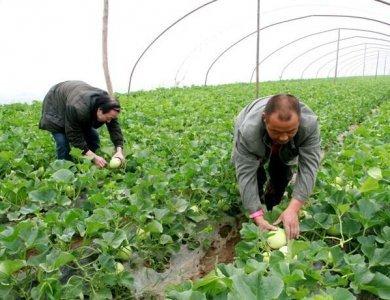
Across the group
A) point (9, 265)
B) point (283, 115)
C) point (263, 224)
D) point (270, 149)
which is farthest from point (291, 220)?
point (9, 265)

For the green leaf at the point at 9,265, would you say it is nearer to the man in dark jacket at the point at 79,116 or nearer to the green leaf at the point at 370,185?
the man in dark jacket at the point at 79,116

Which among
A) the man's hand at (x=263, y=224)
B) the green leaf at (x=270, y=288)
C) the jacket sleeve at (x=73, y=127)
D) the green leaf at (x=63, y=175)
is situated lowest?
the man's hand at (x=263, y=224)

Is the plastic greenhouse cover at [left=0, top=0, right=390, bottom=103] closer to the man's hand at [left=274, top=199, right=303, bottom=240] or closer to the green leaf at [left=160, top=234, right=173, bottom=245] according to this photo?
the green leaf at [left=160, top=234, right=173, bottom=245]

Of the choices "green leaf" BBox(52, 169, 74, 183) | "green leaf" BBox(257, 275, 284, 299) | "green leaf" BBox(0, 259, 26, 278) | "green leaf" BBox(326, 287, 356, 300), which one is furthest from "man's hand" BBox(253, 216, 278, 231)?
"green leaf" BBox(52, 169, 74, 183)

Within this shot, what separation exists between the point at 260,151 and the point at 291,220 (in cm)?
49

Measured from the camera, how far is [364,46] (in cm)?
3228

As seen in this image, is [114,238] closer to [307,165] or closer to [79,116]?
[307,165]

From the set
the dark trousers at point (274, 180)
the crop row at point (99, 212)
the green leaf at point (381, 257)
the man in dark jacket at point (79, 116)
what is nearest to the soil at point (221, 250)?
the crop row at point (99, 212)

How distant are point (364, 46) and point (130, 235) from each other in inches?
1286

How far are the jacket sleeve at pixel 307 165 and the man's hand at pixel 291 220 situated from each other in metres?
0.06

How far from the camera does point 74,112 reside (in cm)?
415

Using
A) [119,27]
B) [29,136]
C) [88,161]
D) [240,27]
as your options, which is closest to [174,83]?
[240,27]

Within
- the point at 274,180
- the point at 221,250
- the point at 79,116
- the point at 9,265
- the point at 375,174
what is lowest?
the point at 221,250

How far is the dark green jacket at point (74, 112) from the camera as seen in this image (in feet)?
13.6
